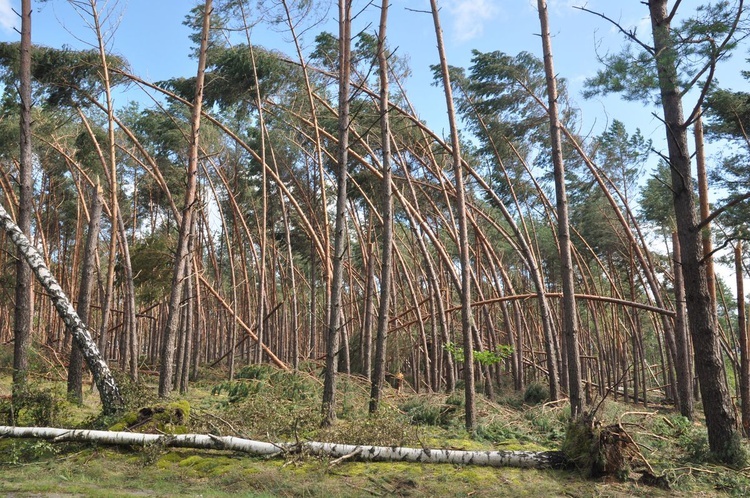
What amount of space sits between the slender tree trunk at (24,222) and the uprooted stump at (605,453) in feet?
22.0

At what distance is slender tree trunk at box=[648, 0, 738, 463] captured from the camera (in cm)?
647

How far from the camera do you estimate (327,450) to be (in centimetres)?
628

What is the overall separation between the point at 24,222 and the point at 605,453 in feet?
27.4

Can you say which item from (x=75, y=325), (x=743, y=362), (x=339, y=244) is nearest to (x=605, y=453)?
(x=339, y=244)

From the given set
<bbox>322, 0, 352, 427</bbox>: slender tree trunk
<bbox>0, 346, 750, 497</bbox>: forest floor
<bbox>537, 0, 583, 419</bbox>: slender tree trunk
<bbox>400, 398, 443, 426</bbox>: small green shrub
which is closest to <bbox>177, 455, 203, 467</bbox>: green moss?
<bbox>0, 346, 750, 497</bbox>: forest floor

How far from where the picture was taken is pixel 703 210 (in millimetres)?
9984

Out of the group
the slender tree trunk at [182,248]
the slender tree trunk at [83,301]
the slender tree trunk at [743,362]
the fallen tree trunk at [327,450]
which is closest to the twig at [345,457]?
the fallen tree trunk at [327,450]

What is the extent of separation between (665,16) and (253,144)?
1183 cm

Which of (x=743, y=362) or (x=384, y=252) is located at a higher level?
(x=384, y=252)

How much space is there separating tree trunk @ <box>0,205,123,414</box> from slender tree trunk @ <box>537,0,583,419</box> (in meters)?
5.90

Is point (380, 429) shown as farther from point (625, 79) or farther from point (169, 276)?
point (169, 276)

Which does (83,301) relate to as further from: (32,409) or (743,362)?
(743,362)

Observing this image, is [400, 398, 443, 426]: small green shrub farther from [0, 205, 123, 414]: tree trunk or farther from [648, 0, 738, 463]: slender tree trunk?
[0, 205, 123, 414]: tree trunk

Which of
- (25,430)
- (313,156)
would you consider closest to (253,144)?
(313,156)
